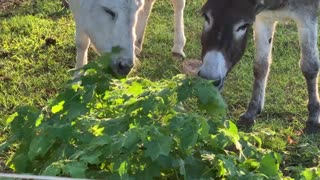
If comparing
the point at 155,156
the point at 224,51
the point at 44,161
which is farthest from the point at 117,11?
the point at 155,156

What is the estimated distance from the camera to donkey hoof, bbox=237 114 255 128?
4757 mm

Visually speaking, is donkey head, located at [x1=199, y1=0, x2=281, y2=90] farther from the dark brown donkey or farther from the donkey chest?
the donkey chest

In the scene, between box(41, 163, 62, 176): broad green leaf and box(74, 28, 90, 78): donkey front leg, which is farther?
box(74, 28, 90, 78): donkey front leg

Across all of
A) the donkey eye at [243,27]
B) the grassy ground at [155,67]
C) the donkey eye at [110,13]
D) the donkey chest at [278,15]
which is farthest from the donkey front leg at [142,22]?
the donkey eye at [243,27]

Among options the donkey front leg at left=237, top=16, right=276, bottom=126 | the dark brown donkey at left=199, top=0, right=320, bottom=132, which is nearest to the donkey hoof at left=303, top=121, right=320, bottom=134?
the dark brown donkey at left=199, top=0, right=320, bottom=132

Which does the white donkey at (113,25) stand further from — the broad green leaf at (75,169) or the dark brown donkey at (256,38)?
the broad green leaf at (75,169)

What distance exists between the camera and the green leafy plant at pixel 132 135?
2.57m

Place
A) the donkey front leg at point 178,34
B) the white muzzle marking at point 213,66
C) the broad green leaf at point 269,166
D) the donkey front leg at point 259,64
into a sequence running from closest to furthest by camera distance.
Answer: the broad green leaf at point 269,166 < the white muzzle marking at point 213,66 < the donkey front leg at point 259,64 < the donkey front leg at point 178,34

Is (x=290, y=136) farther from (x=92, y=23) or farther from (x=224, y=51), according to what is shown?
(x=92, y=23)

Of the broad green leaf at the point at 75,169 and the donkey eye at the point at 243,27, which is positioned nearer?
the broad green leaf at the point at 75,169

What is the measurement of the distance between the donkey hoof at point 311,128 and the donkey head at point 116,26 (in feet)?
4.79

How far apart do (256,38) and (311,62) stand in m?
0.48

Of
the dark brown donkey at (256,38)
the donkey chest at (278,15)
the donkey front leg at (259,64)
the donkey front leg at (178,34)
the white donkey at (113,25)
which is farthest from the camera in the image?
the donkey front leg at (178,34)

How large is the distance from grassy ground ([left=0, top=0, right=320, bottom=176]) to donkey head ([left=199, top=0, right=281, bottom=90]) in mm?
649
